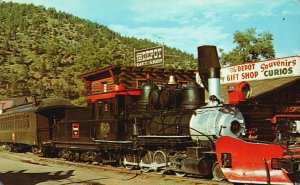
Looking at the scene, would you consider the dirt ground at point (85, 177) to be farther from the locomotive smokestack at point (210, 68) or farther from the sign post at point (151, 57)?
the sign post at point (151, 57)

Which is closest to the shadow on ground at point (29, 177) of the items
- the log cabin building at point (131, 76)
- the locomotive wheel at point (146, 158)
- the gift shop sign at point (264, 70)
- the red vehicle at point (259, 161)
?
the locomotive wheel at point (146, 158)

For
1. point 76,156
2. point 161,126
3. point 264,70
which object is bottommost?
point 76,156

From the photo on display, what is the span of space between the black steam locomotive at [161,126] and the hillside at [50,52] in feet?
87.4

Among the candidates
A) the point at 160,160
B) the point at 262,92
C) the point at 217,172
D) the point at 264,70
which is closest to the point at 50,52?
the point at 264,70

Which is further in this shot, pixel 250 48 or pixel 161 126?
pixel 250 48

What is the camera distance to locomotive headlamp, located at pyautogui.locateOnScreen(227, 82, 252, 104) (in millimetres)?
11000

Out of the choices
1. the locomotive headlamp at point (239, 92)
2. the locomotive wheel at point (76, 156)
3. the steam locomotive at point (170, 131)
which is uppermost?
the locomotive headlamp at point (239, 92)

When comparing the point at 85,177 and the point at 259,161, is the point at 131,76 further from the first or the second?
the point at 259,161

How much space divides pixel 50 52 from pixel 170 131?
3322 inches

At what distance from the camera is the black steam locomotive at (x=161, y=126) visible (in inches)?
445

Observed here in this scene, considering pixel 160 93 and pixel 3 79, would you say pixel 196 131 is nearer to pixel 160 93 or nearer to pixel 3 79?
pixel 160 93

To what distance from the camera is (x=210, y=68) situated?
1182cm

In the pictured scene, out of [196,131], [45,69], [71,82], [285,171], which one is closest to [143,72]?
[196,131]

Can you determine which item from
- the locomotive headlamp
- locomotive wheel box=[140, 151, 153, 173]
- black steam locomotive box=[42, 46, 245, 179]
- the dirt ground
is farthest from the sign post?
the locomotive headlamp
